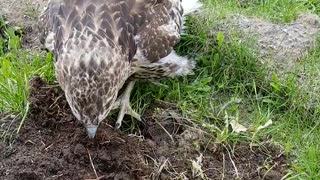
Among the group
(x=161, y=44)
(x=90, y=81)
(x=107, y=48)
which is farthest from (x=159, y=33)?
(x=90, y=81)

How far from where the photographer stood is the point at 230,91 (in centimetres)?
596

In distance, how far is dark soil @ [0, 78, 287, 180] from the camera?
16.4 ft

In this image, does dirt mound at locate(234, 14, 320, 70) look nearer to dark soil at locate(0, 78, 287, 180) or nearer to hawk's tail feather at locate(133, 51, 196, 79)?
hawk's tail feather at locate(133, 51, 196, 79)

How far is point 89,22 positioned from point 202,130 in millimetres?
1132

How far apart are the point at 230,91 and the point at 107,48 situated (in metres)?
1.42

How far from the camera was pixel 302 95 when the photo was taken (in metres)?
5.83

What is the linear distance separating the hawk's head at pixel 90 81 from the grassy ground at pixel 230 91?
0.72m

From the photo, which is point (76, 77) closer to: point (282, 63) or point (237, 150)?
point (237, 150)

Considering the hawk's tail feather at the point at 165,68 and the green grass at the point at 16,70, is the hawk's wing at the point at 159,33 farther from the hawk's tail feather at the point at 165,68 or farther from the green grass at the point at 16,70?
the green grass at the point at 16,70

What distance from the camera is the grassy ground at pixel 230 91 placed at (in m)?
5.42

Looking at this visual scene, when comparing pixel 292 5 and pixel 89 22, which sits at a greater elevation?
pixel 89 22

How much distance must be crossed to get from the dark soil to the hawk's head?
12.3 inches

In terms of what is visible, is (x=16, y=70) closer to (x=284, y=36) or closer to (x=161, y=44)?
(x=161, y=44)

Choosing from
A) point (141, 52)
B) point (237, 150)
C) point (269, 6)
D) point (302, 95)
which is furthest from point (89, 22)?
point (269, 6)
